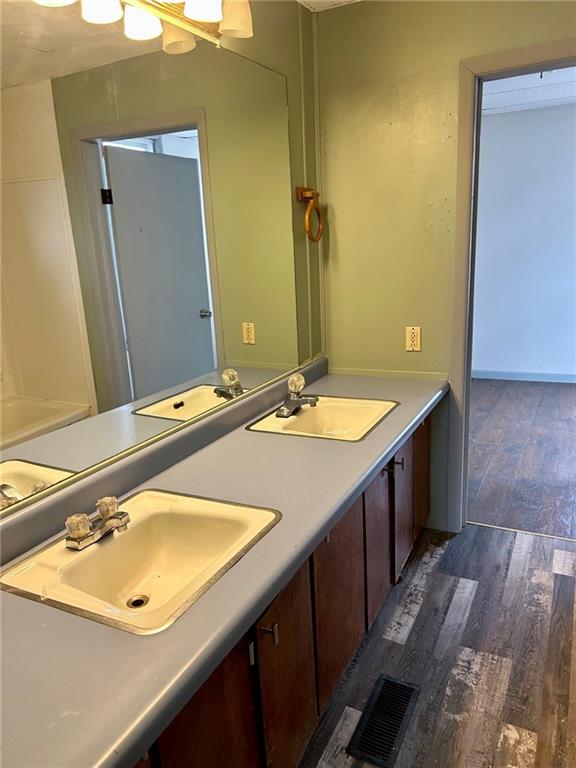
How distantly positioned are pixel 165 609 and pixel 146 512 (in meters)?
0.40

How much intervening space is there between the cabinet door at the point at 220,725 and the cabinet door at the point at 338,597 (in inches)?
13.5

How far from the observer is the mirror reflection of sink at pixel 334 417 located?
2062 millimetres

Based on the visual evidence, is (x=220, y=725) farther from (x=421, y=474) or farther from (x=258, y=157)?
(x=258, y=157)

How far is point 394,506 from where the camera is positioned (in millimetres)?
2037

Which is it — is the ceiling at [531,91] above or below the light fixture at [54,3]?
above

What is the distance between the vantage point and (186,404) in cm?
178

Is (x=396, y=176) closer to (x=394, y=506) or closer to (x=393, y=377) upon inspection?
(x=393, y=377)

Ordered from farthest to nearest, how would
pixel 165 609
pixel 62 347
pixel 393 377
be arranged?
pixel 393 377 < pixel 62 347 < pixel 165 609

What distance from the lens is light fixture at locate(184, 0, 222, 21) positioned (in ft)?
5.31

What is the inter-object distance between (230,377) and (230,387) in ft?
0.14

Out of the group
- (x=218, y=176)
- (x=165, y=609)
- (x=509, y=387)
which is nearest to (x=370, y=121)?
(x=218, y=176)

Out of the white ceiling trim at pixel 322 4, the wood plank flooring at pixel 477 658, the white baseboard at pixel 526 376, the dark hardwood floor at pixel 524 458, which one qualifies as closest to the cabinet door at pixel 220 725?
the wood plank flooring at pixel 477 658

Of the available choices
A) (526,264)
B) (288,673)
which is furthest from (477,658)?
(526,264)

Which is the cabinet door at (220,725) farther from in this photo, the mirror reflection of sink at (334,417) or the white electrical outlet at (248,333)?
the white electrical outlet at (248,333)
